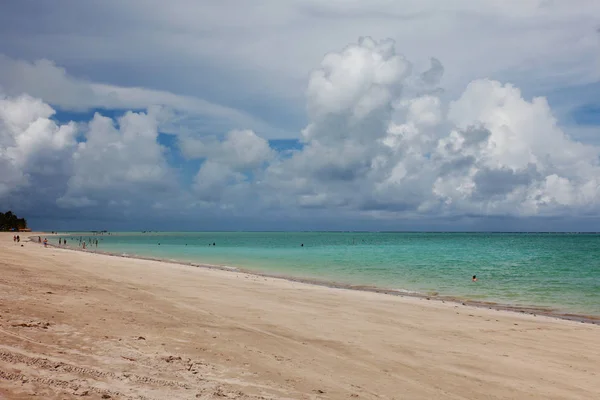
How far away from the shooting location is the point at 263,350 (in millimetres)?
10500

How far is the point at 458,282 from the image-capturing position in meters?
34.5

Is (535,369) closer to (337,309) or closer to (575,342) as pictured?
(575,342)

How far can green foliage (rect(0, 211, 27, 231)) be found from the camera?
177250 mm

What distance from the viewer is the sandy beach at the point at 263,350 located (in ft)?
24.9

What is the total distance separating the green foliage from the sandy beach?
19489 cm

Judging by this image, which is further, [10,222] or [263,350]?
[10,222]

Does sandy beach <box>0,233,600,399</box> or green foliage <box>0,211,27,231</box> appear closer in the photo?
sandy beach <box>0,233,600,399</box>

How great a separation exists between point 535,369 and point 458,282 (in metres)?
24.7

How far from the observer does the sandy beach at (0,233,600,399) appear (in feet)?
24.9

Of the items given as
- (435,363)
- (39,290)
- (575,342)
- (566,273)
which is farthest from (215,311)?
(566,273)

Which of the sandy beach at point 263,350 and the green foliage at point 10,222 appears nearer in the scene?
the sandy beach at point 263,350

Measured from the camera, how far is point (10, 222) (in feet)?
595

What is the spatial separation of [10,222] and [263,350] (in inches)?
8322

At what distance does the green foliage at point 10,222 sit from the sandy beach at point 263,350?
639 ft
